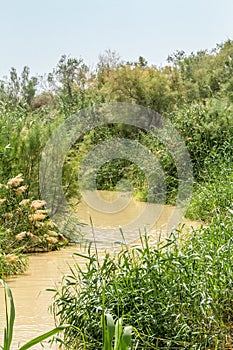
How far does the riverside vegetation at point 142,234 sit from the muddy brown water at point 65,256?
0.21 m

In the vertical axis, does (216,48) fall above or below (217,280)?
above

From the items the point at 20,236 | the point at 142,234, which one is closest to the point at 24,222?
the point at 20,236

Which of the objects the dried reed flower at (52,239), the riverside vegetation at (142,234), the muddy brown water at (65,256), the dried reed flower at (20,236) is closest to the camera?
the riverside vegetation at (142,234)

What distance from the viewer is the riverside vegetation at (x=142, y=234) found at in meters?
4.07

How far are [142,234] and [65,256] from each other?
1743mm

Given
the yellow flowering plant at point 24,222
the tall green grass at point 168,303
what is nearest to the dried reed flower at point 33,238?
the yellow flowering plant at point 24,222

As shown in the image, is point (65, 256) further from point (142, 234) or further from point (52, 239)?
point (142, 234)

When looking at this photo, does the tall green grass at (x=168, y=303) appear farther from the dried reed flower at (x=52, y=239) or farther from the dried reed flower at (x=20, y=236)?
the dried reed flower at (x=52, y=239)

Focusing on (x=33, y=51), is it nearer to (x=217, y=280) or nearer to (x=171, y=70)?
(x=171, y=70)

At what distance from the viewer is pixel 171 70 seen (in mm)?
22625

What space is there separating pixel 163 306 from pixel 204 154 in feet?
33.6

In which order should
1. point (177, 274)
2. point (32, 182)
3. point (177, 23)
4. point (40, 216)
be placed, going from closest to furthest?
point (177, 274), point (40, 216), point (32, 182), point (177, 23)

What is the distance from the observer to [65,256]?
8.57 meters

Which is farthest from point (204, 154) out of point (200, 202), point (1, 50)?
point (1, 50)
